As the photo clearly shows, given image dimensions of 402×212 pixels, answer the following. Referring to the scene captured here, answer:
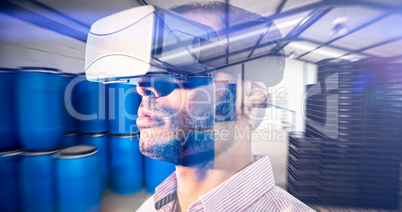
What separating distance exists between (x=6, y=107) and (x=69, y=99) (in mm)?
192

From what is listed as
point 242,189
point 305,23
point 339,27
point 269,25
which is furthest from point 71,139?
point 339,27

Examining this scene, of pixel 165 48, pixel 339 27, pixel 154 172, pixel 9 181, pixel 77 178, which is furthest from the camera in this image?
pixel 154 172

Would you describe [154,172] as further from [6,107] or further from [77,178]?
[6,107]

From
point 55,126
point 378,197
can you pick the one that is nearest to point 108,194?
point 55,126

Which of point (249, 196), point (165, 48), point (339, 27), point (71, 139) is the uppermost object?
point (339, 27)

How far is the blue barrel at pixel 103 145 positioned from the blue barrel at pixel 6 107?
294 mm

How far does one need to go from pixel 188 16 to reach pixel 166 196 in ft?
2.70

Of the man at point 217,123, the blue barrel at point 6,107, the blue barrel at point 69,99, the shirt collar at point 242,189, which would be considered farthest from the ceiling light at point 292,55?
the blue barrel at point 6,107

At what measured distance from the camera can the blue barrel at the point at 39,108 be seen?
56 cm

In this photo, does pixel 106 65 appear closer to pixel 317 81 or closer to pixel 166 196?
pixel 166 196

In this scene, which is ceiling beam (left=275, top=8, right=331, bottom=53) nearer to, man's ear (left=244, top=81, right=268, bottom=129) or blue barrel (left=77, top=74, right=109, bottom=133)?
man's ear (left=244, top=81, right=268, bottom=129)

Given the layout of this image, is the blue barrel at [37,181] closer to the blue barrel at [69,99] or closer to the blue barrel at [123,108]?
the blue barrel at [69,99]

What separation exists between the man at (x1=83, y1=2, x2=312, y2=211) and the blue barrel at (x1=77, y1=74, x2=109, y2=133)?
33cm

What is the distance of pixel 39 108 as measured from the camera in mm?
588
